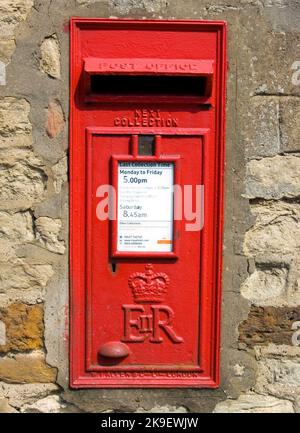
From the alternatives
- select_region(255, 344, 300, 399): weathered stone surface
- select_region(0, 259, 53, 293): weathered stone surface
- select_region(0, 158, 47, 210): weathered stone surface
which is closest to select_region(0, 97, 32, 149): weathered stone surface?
select_region(0, 158, 47, 210): weathered stone surface

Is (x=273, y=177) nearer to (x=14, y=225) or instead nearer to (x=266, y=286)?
(x=266, y=286)

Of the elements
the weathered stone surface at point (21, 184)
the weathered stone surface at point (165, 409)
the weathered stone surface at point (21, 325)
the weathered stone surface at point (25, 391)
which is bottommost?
the weathered stone surface at point (165, 409)

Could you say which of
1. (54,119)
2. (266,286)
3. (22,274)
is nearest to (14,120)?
(54,119)

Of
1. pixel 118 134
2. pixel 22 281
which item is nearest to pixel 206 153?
pixel 118 134

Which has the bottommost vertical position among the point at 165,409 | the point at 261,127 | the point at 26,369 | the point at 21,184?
the point at 165,409

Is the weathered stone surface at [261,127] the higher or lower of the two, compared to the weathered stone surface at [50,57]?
lower

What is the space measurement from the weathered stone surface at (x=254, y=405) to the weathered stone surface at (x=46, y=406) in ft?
2.39

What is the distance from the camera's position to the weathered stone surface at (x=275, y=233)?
2385mm

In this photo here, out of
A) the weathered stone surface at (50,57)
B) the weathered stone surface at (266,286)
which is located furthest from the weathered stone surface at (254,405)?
the weathered stone surface at (50,57)

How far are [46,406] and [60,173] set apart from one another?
1.08m

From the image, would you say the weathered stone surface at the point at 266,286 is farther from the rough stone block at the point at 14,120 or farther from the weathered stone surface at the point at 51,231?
the rough stone block at the point at 14,120

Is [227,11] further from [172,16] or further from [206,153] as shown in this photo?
[206,153]

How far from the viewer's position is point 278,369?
243 centimetres

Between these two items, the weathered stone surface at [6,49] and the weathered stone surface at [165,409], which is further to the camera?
the weathered stone surface at [165,409]
